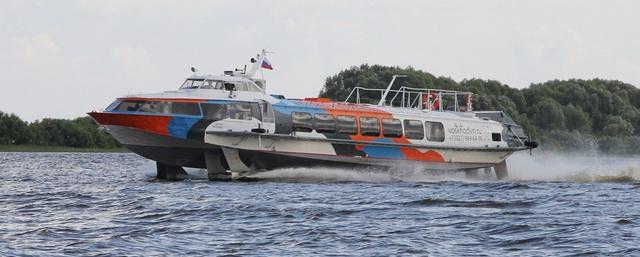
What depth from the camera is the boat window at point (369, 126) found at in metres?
42.4

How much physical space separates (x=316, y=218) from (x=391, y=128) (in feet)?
57.1

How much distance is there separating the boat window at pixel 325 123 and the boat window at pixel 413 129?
3697 mm

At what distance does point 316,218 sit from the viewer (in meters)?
26.3

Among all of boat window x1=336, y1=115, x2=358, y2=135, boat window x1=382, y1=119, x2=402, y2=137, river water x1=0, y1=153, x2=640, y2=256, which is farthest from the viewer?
boat window x1=382, y1=119, x2=402, y2=137

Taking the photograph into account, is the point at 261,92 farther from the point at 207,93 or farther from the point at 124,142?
the point at 124,142

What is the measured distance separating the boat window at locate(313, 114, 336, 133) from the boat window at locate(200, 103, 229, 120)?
3719 mm

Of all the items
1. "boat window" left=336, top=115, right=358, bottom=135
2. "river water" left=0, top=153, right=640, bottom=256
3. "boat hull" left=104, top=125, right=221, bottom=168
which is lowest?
"river water" left=0, top=153, right=640, bottom=256

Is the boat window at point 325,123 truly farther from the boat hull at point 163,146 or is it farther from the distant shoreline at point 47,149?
the distant shoreline at point 47,149

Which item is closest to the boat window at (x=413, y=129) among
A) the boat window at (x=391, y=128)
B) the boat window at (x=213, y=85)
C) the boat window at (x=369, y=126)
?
the boat window at (x=391, y=128)

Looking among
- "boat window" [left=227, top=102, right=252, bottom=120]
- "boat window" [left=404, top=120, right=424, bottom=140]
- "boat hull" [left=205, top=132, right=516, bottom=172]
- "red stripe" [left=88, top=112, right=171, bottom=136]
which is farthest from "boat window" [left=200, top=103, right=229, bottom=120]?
"boat window" [left=404, top=120, right=424, bottom=140]

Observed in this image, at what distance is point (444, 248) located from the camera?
21.3 metres

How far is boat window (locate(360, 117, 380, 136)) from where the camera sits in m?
42.4

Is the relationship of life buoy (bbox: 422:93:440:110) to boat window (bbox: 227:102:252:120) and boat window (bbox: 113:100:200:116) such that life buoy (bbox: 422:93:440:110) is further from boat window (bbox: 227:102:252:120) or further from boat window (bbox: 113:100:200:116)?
boat window (bbox: 113:100:200:116)

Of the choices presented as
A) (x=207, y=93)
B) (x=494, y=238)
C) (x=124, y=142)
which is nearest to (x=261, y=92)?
(x=207, y=93)
